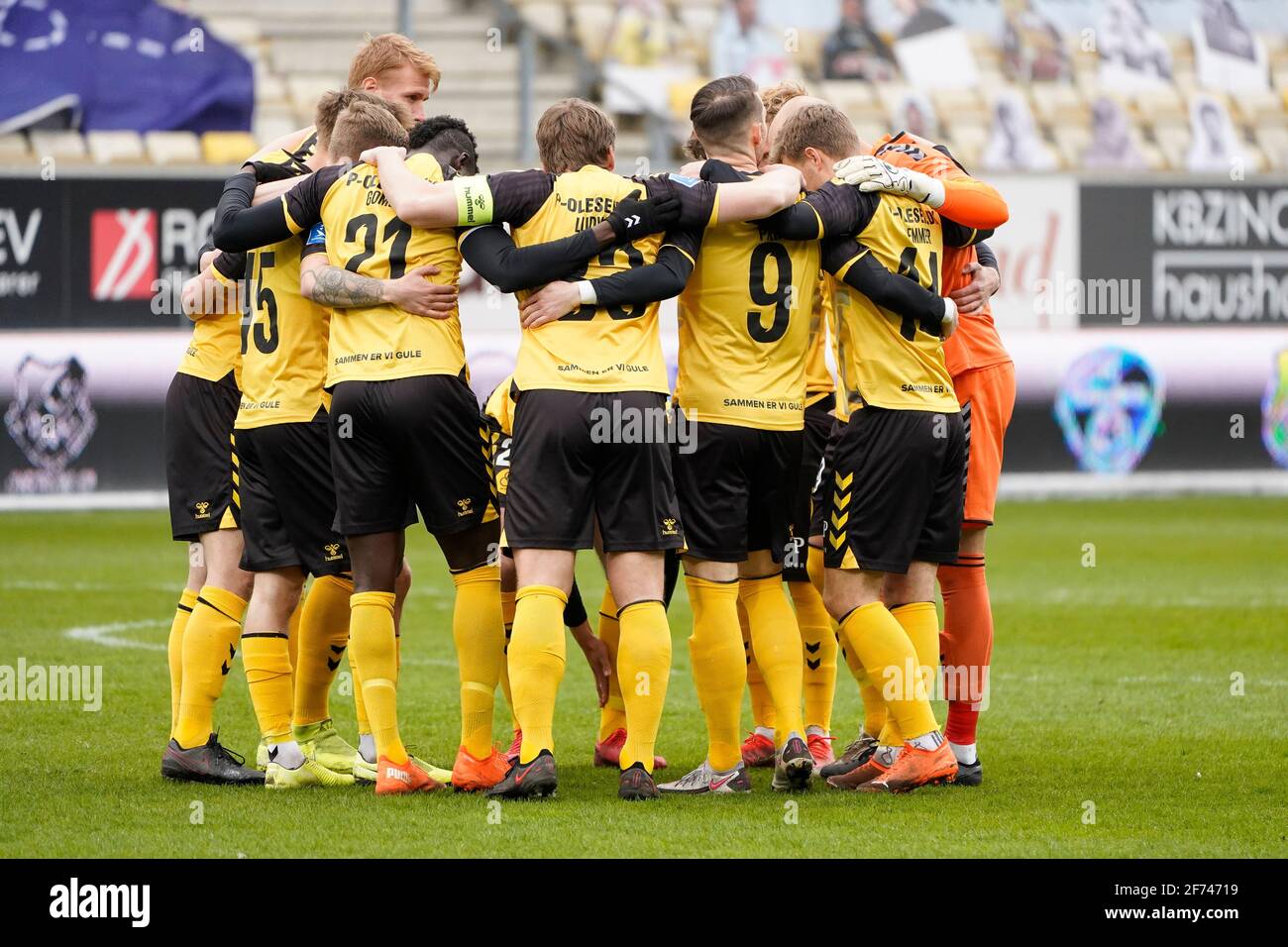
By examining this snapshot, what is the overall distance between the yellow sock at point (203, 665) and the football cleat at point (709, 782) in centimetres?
153

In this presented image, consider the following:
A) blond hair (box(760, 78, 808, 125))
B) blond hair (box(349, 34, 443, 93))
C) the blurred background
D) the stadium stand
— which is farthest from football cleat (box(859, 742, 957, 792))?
the stadium stand

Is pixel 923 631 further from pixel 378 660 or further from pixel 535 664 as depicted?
pixel 378 660

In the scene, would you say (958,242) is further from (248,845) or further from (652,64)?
(652,64)

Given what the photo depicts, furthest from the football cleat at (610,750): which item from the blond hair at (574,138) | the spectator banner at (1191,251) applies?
the spectator banner at (1191,251)

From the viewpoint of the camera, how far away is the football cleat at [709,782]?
223 inches

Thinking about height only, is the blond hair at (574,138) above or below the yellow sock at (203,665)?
above

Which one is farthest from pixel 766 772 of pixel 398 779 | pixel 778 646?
pixel 398 779

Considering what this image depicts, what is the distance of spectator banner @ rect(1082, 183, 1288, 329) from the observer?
17219 millimetres

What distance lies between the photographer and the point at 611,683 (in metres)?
6.52

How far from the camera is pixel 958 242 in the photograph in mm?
6102

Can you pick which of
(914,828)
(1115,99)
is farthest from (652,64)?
(914,828)

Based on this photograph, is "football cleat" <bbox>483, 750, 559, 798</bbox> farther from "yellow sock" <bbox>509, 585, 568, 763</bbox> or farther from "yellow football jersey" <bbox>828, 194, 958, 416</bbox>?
"yellow football jersey" <bbox>828, 194, 958, 416</bbox>

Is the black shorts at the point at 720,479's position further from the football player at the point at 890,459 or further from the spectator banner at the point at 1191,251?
the spectator banner at the point at 1191,251

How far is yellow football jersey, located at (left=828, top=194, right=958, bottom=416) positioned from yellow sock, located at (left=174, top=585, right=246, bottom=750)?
220 centimetres
